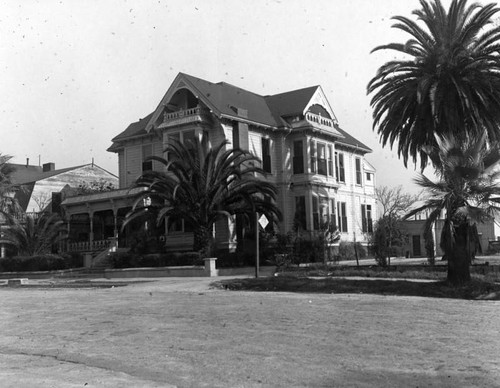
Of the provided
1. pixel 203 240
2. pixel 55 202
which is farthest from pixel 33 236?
pixel 203 240

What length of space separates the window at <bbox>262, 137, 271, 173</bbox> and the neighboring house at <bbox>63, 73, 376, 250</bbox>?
2.4 inches

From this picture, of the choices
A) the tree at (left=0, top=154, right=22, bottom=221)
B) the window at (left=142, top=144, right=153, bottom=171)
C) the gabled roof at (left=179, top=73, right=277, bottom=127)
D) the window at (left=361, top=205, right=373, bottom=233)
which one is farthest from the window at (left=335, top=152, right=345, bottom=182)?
the tree at (left=0, top=154, right=22, bottom=221)

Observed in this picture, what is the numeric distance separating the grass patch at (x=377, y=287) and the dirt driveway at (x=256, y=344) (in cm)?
163

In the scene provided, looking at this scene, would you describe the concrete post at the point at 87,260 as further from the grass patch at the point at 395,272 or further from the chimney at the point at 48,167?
the chimney at the point at 48,167

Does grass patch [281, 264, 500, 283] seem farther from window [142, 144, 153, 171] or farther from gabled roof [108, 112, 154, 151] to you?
gabled roof [108, 112, 154, 151]

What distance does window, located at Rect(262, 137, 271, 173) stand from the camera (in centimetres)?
3731

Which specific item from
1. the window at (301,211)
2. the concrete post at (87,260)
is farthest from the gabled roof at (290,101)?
Answer: the concrete post at (87,260)

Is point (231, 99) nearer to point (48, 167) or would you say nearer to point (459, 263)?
point (459, 263)

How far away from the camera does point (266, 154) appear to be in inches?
1475

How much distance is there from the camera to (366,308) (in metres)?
13.4

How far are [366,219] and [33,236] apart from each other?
928 inches

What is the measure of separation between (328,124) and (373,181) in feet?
34.8

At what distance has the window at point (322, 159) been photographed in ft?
127

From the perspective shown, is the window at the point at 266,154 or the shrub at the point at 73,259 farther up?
the window at the point at 266,154
